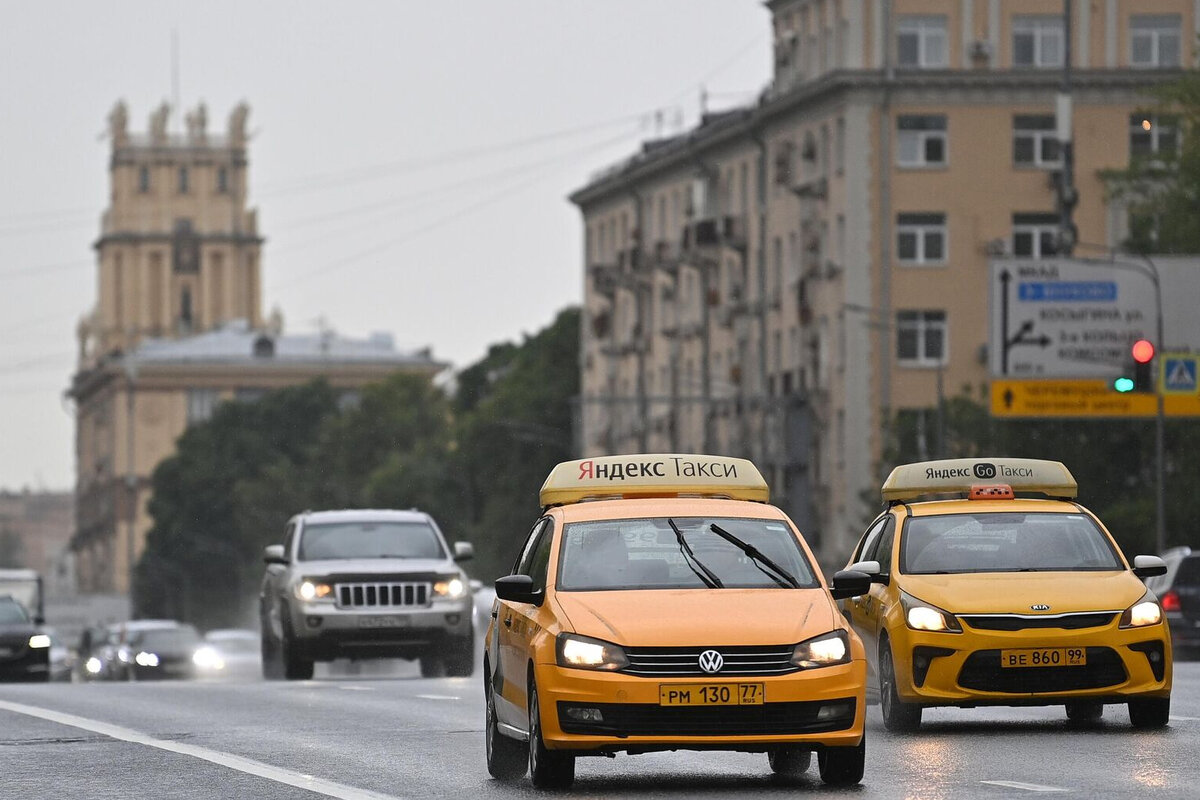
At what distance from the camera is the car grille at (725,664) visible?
48.4 feet

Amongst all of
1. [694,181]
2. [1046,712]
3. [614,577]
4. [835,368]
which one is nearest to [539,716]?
[614,577]

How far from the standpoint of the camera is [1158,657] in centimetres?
1888

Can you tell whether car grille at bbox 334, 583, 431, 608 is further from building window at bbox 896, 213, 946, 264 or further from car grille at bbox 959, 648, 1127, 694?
building window at bbox 896, 213, 946, 264

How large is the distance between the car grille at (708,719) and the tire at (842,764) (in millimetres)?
450

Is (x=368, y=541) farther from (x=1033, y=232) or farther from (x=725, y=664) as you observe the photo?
(x=1033, y=232)

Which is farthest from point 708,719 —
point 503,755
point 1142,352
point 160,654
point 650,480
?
point 160,654

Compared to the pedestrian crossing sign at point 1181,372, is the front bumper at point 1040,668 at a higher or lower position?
lower

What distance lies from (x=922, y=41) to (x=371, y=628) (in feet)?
188

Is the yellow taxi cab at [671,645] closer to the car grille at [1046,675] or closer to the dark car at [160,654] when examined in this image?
the car grille at [1046,675]

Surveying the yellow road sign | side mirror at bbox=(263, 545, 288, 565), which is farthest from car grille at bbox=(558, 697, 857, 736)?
the yellow road sign

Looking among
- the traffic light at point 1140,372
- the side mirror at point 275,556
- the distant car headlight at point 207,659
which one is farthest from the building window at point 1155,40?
the side mirror at point 275,556

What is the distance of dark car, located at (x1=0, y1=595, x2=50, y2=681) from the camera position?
40062 millimetres

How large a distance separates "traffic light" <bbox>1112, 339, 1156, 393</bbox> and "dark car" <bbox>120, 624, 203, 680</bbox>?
74.6 feet

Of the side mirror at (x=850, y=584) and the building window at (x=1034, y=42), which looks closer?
the side mirror at (x=850, y=584)
